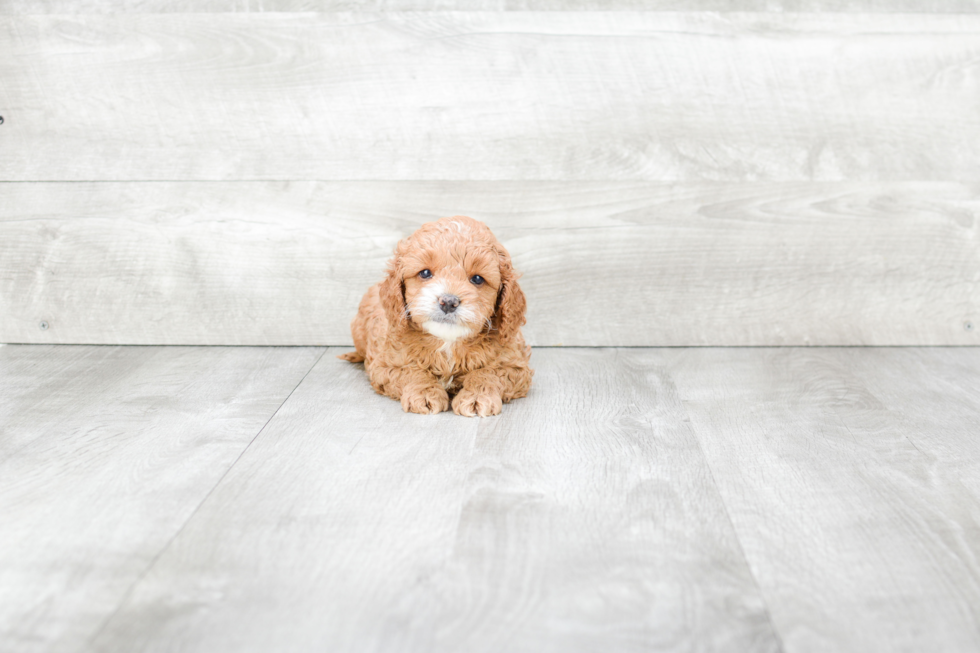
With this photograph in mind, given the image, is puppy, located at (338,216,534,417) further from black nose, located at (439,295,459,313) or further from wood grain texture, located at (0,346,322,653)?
wood grain texture, located at (0,346,322,653)

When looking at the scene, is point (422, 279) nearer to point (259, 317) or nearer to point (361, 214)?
point (361, 214)

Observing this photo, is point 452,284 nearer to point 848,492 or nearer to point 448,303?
point 448,303

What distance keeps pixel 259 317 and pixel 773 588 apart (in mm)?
2066

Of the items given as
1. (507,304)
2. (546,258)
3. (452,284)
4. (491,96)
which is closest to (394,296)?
(452,284)

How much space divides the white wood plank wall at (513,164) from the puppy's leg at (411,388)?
26.8 inches

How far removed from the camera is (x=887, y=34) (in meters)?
2.67

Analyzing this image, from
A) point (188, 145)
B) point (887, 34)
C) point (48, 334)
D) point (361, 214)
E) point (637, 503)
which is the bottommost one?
point (48, 334)

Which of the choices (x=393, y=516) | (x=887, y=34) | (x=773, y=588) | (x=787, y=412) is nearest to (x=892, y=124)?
(x=887, y=34)

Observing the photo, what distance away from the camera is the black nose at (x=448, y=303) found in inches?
74.8

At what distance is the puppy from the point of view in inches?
76.7

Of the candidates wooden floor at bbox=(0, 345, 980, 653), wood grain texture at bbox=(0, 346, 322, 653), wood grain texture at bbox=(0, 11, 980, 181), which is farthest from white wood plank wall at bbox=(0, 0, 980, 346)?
wooden floor at bbox=(0, 345, 980, 653)

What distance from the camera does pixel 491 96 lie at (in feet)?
8.77

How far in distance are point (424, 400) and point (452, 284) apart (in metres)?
0.35

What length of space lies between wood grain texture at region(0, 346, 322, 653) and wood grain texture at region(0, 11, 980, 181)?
689mm
